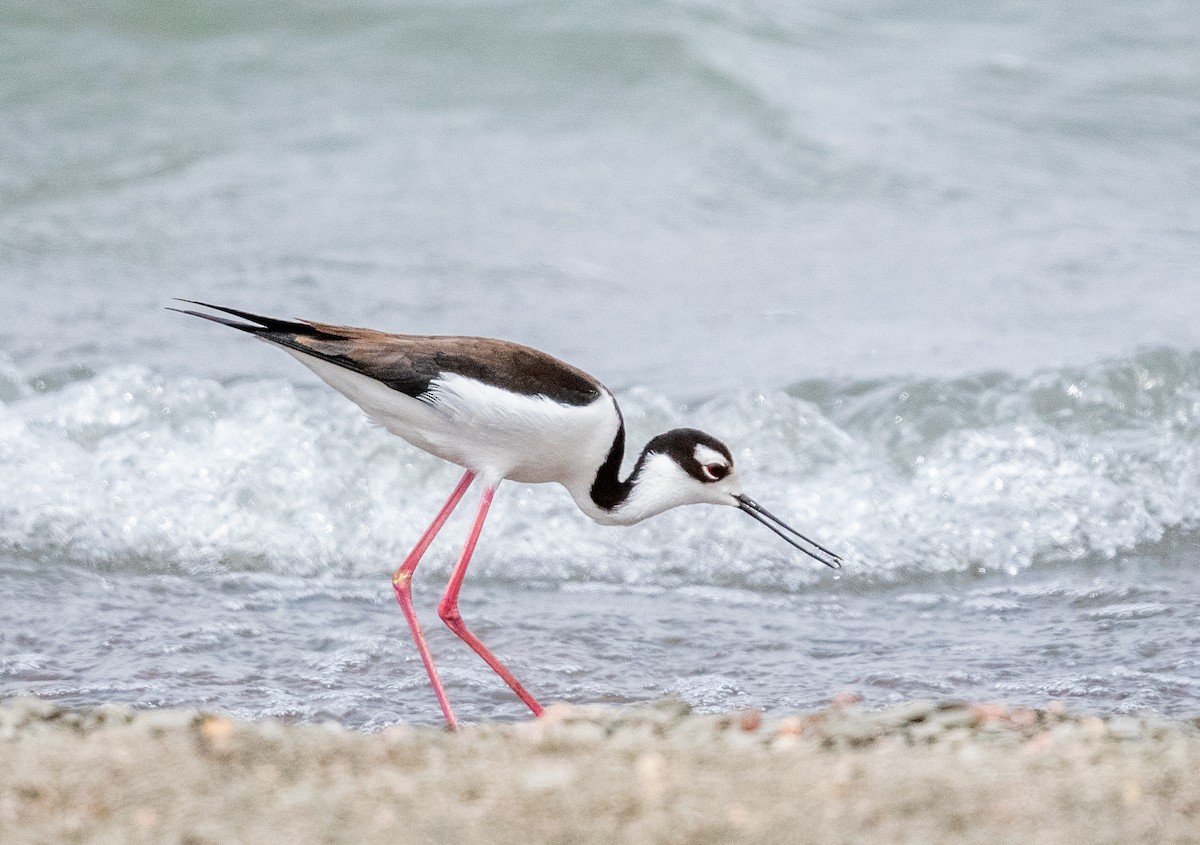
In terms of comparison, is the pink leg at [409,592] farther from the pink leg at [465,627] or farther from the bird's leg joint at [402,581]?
the pink leg at [465,627]

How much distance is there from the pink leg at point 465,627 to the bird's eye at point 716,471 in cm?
72

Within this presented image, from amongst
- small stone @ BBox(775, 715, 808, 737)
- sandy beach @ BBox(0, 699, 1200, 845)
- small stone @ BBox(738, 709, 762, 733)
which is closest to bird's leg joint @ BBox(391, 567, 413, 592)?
sandy beach @ BBox(0, 699, 1200, 845)

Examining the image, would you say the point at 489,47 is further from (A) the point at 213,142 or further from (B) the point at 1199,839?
(B) the point at 1199,839

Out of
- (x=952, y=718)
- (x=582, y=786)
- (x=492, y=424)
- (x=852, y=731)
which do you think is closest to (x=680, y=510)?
(x=492, y=424)

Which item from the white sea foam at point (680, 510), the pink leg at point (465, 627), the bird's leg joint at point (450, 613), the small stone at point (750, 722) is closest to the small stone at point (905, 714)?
the small stone at point (750, 722)

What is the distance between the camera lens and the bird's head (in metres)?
5.34

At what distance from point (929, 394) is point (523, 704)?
3.58 m

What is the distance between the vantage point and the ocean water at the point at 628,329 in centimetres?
589

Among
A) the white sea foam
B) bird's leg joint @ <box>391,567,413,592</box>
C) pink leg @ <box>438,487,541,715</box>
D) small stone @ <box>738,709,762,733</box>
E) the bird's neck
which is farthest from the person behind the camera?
the white sea foam

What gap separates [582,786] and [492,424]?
1.80 meters

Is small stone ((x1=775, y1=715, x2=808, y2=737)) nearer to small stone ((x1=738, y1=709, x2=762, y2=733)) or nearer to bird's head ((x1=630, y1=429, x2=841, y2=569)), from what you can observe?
small stone ((x1=738, y1=709, x2=762, y2=733))

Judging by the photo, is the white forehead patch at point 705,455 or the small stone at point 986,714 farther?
the white forehead patch at point 705,455

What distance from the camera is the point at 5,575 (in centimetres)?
631

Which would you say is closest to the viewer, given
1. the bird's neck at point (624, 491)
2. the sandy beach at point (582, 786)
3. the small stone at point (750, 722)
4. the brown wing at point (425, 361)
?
the sandy beach at point (582, 786)
